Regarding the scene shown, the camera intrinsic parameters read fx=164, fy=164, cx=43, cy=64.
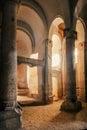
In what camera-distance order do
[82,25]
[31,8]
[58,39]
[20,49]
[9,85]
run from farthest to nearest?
[20,49], [58,39], [82,25], [31,8], [9,85]

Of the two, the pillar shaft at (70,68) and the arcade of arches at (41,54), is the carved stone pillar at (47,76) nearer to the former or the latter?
the arcade of arches at (41,54)

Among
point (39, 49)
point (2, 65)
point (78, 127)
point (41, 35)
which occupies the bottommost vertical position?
point (78, 127)

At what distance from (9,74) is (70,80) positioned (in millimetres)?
4145

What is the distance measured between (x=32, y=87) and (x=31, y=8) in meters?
6.22

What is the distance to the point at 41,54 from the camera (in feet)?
39.8

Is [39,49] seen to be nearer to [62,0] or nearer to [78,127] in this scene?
[62,0]

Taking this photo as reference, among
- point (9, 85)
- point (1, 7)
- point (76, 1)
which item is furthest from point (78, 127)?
point (76, 1)

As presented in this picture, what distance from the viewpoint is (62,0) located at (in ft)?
30.0

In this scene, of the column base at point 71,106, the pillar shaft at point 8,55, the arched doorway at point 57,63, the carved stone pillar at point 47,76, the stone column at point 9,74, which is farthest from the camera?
the arched doorway at point 57,63

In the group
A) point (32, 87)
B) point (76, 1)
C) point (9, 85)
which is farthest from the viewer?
point (32, 87)

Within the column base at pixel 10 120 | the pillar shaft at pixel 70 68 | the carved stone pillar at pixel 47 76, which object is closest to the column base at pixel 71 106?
the pillar shaft at pixel 70 68

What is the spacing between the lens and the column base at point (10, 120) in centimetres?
502

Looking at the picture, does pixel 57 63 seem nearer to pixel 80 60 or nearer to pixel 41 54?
pixel 80 60

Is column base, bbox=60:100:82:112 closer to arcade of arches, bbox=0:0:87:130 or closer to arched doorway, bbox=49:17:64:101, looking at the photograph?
arcade of arches, bbox=0:0:87:130
